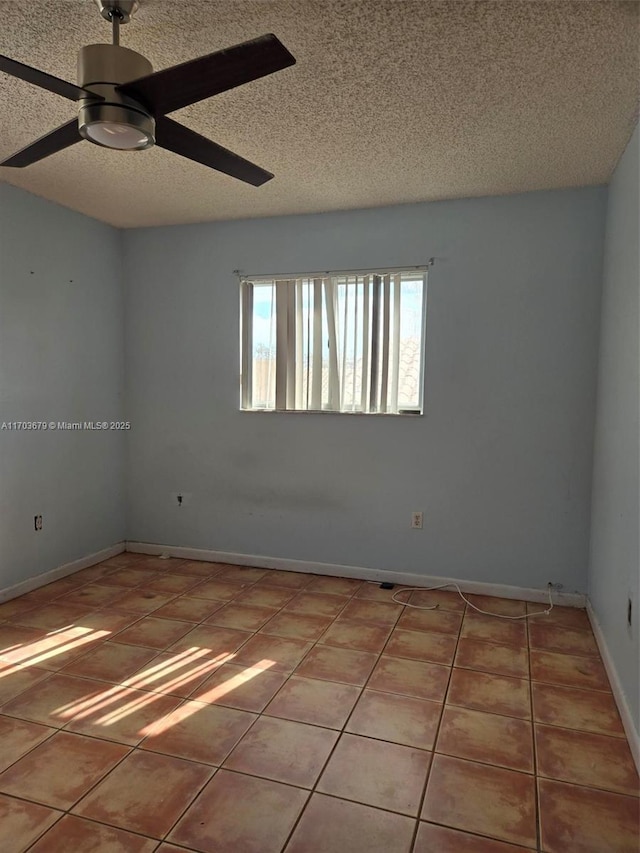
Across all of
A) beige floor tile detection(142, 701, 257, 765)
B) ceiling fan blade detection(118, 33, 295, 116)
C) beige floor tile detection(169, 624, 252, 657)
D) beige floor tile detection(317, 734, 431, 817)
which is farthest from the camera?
beige floor tile detection(169, 624, 252, 657)

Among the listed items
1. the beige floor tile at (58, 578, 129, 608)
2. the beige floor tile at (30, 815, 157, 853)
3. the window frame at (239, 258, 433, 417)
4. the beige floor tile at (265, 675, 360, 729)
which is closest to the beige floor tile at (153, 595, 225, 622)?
the beige floor tile at (58, 578, 129, 608)

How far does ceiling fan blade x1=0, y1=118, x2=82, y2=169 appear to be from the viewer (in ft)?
5.86

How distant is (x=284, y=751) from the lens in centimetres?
198

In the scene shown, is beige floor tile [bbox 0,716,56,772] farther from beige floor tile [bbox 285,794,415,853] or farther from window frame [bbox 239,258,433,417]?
A: window frame [bbox 239,258,433,417]

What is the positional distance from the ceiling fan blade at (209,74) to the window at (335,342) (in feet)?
6.99

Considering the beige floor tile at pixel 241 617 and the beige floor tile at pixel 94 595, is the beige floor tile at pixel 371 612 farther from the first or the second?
the beige floor tile at pixel 94 595

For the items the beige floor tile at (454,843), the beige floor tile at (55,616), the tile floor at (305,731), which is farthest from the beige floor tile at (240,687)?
the beige floor tile at (55,616)

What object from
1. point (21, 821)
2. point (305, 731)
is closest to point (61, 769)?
point (21, 821)

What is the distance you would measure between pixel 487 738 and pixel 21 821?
1572 millimetres

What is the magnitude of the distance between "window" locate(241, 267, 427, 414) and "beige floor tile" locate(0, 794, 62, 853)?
2.64m

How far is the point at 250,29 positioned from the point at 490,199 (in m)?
2.00

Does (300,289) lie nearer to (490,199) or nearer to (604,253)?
(490,199)

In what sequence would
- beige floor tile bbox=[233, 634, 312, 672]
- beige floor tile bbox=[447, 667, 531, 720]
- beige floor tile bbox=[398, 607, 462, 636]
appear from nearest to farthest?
beige floor tile bbox=[447, 667, 531, 720]
beige floor tile bbox=[233, 634, 312, 672]
beige floor tile bbox=[398, 607, 462, 636]

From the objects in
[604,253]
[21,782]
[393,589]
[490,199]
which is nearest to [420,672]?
[393,589]
